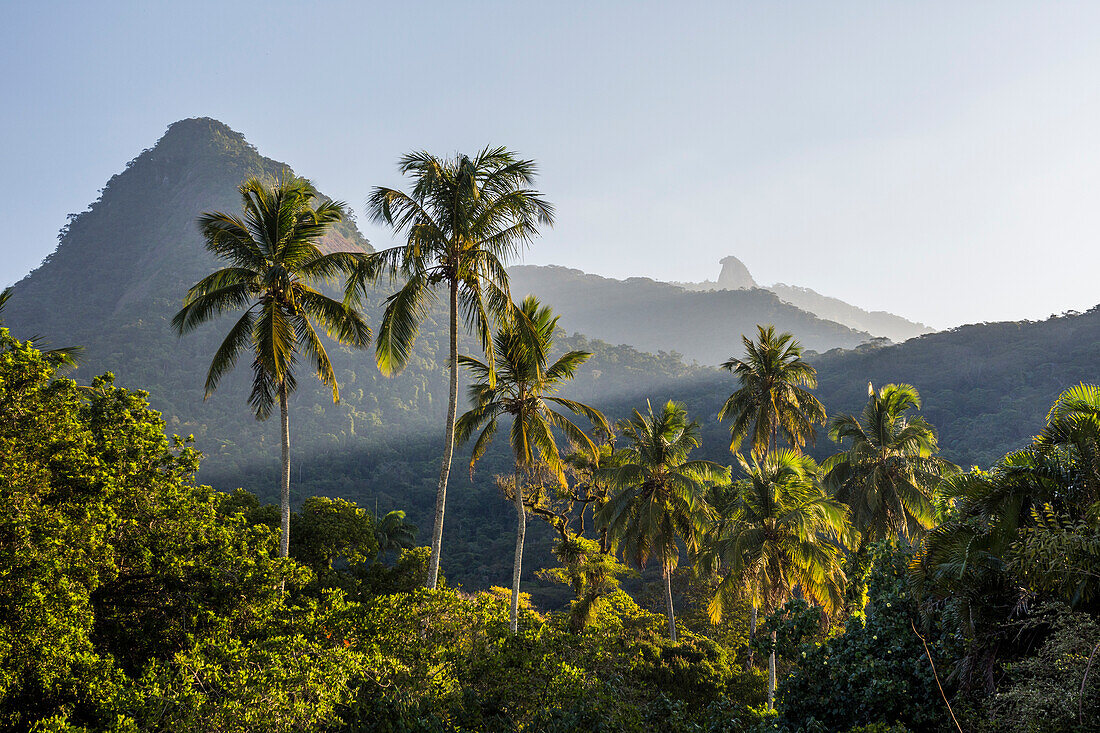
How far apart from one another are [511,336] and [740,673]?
1354 centimetres

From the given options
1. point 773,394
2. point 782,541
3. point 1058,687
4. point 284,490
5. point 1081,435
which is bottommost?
point 782,541

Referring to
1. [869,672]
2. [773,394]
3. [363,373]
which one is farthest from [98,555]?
[363,373]

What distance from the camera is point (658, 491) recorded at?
21188mm

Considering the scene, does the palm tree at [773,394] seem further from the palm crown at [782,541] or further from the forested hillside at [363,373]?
the forested hillside at [363,373]

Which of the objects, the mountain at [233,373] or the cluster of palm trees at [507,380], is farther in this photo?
the mountain at [233,373]

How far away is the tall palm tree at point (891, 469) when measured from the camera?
66.6ft

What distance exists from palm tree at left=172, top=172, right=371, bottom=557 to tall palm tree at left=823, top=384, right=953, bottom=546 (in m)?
17.0

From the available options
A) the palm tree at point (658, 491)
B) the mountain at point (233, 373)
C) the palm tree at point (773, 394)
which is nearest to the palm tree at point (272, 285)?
the palm tree at point (658, 491)

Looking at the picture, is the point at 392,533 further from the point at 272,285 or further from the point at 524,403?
the point at 272,285

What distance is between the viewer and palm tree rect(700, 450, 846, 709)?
16062 mm

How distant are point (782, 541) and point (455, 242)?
38.1 ft

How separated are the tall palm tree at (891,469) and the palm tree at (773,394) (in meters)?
1.97

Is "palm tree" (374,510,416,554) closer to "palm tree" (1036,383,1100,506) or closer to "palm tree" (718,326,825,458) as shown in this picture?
"palm tree" (718,326,825,458)

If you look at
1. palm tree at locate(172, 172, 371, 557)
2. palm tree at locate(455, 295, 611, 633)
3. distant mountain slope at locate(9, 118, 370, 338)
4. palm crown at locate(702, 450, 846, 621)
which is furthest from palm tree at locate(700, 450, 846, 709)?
distant mountain slope at locate(9, 118, 370, 338)
